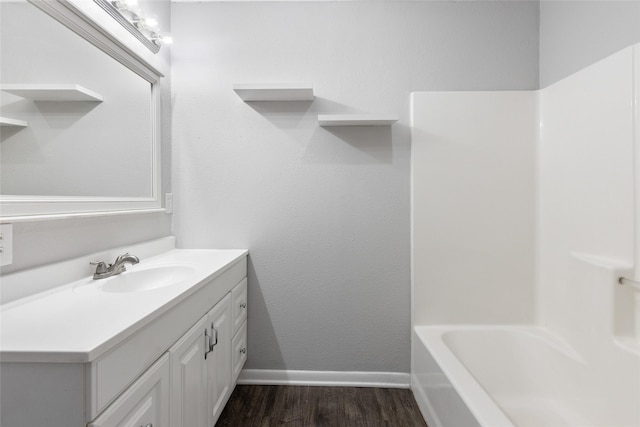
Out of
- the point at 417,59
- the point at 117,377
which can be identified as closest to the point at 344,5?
the point at 417,59

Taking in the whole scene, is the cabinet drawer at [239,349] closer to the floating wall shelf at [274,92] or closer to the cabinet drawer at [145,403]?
the cabinet drawer at [145,403]

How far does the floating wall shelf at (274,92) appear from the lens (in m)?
1.71

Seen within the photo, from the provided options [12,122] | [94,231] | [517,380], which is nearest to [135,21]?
[12,122]

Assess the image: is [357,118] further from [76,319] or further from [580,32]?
[76,319]

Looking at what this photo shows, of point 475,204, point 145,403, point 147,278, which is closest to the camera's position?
point 145,403

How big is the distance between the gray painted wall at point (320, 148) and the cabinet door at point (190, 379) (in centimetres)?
70

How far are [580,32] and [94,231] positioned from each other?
2.56 m

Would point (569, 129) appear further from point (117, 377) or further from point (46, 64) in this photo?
point (46, 64)

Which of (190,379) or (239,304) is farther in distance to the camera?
(239,304)

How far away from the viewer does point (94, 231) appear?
1339mm

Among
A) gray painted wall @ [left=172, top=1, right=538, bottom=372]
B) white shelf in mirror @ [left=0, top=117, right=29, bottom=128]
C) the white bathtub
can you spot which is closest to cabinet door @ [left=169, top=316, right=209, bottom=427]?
gray painted wall @ [left=172, top=1, right=538, bottom=372]

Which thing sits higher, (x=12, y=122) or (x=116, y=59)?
(x=116, y=59)

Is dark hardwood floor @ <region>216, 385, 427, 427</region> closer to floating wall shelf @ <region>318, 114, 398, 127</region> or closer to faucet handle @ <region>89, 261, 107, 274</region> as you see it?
faucet handle @ <region>89, 261, 107, 274</region>

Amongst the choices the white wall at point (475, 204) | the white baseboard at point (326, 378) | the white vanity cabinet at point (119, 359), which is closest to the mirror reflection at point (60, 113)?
the white vanity cabinet at point (119, 359)
